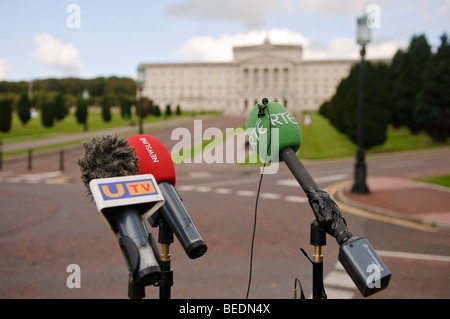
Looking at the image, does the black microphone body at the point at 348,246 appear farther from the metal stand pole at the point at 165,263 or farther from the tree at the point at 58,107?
the tree at the point at 58,107

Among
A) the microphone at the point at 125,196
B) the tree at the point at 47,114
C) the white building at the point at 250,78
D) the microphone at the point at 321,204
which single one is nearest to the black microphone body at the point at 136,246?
the microphone at the point at 125,196

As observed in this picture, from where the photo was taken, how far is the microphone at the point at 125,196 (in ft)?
4.15

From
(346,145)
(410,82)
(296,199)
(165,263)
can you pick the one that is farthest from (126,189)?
(410,82)

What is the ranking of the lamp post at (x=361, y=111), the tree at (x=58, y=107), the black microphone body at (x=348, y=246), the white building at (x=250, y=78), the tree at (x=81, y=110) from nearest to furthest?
the black microphone body at (x=348, y=246) → the lamp post at (x=361, y=111) → the tree at (x=81, y=110) → the tree at (x=58, y=107) → the white building at (x=250, y=78)

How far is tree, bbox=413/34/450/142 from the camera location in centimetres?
3094

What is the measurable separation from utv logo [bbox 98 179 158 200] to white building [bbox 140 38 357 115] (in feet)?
325

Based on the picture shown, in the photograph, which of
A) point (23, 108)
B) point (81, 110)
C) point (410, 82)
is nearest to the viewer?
point (410, 82)

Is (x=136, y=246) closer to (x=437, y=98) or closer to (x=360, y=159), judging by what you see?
(x=360, y=159)

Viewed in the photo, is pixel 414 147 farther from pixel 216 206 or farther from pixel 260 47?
pixel 260 47

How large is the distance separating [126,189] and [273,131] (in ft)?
2.57

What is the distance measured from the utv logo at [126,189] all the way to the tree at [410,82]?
38.0 m

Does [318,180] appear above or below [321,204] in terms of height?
below

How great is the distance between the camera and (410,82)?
3700cm

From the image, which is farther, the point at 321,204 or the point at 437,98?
the point at 437,98
